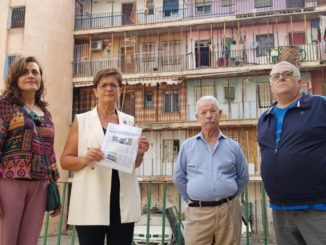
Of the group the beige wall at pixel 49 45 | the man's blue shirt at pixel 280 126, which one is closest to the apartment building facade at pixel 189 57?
the beige wall at pixel 49 45

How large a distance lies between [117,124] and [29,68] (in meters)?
0.83

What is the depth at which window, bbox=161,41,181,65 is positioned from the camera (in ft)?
71.7

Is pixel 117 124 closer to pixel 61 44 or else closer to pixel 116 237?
pixel 116 237

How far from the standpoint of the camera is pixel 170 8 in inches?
899

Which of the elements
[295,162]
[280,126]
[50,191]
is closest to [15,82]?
[50,191]

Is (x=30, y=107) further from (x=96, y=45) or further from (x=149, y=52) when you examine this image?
(x=96, y=45)

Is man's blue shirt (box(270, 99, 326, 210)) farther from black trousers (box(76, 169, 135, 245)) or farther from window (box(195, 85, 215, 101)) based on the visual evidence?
window (box(195, 85, 215, 101))

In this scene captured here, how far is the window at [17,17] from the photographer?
21.9 metres

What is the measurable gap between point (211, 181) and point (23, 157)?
1645 mm

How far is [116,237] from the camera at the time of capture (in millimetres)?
2908

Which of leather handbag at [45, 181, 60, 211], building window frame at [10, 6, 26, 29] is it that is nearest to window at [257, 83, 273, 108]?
building window frame at [10, 6, 26, 29]

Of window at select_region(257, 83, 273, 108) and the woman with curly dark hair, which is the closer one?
the woman with curly dark hair

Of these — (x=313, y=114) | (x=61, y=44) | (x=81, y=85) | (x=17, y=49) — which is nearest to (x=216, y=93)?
(x=81, y=85)

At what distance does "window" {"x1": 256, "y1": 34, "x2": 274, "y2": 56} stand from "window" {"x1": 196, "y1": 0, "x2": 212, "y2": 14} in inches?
136
